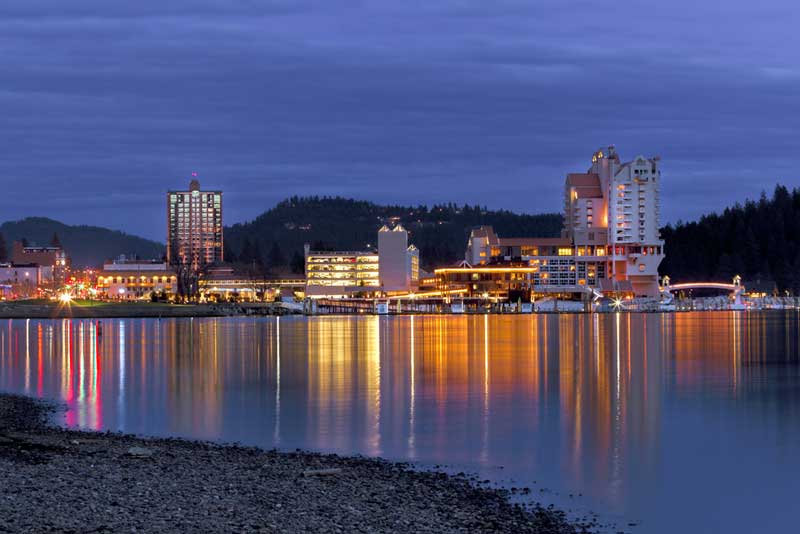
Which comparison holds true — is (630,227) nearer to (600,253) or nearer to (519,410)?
(600,253)

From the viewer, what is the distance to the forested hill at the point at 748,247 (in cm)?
17062

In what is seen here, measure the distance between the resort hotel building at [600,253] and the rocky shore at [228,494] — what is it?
5646 inches

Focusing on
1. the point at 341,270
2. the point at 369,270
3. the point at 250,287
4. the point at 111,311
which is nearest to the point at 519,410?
the point at 111,311

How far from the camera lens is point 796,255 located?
171625 millimetres

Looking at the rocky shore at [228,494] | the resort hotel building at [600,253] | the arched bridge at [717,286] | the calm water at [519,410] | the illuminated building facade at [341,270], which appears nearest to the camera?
the rocky shore at [228,494]

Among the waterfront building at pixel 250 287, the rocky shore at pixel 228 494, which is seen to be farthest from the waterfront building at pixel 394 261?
the rocky shore at pixel 228 494

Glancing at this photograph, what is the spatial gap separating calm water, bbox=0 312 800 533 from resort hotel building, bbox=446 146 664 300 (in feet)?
350

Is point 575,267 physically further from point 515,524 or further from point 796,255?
point 515,524

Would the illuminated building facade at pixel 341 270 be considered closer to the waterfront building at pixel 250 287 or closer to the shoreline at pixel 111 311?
the waterfront building at pixel 250 287

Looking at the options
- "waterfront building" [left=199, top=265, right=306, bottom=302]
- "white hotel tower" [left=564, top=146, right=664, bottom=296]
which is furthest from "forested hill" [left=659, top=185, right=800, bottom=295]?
"waterfront building" [left=199, top=265, right=306, bottom=302]

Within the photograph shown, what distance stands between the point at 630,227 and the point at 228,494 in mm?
153613

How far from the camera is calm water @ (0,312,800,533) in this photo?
17.7m

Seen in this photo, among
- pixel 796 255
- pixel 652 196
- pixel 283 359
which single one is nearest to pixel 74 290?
pixel 652 196

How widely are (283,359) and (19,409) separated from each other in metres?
22.3
